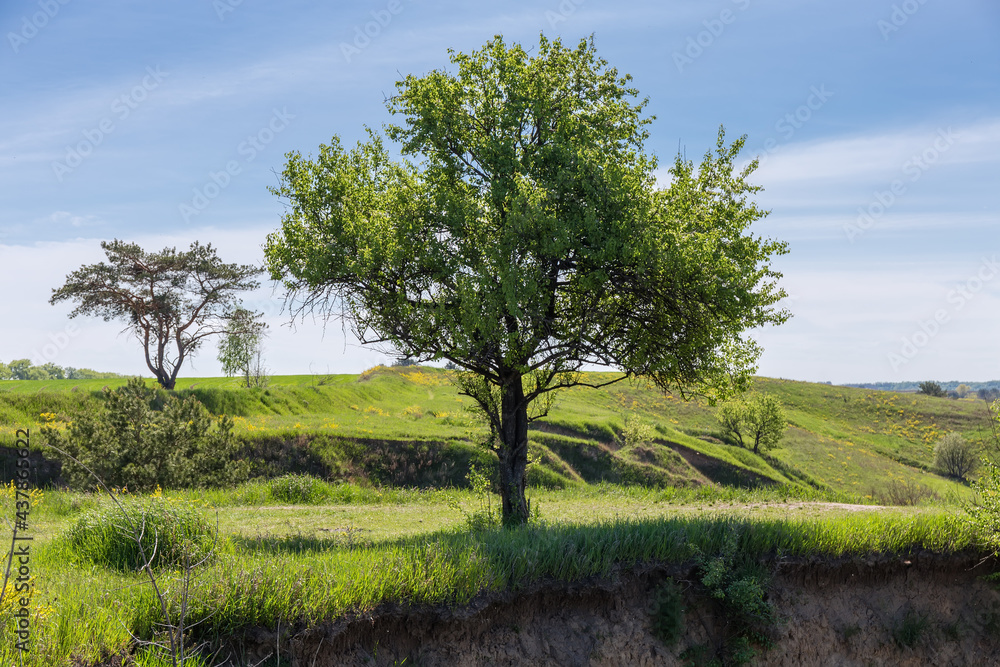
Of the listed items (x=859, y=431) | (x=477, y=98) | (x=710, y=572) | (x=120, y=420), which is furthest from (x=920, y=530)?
(x=859, y=431)

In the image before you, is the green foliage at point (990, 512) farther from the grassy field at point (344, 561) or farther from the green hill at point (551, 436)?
the green hill at point (551, 436)

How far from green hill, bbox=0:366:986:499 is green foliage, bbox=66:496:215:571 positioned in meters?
12.0

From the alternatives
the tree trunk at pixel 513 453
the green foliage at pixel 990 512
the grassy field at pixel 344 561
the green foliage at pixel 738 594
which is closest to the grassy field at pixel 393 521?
the grassy field at pixel 344 561

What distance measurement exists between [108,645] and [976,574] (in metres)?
16.0

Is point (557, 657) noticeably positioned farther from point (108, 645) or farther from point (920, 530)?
point (920, 530)

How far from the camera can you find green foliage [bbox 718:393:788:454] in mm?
58812

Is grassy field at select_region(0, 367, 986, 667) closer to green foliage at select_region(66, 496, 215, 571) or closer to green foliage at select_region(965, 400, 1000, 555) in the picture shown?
green foliage at select_region(66, 496, 215, 571)

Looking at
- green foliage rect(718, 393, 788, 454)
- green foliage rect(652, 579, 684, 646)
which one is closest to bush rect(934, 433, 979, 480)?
green foliage rect(718, 393, 788, 454)

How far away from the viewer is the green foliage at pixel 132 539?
9023 millimetres

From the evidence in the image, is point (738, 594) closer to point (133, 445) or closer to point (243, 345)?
point (133, 445)

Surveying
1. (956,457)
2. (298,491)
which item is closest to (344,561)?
(298,491)

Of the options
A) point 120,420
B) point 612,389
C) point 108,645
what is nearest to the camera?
point 108,645

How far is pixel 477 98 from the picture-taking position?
15.5 metres

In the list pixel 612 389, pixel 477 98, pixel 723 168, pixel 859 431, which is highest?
pixel 477 98
